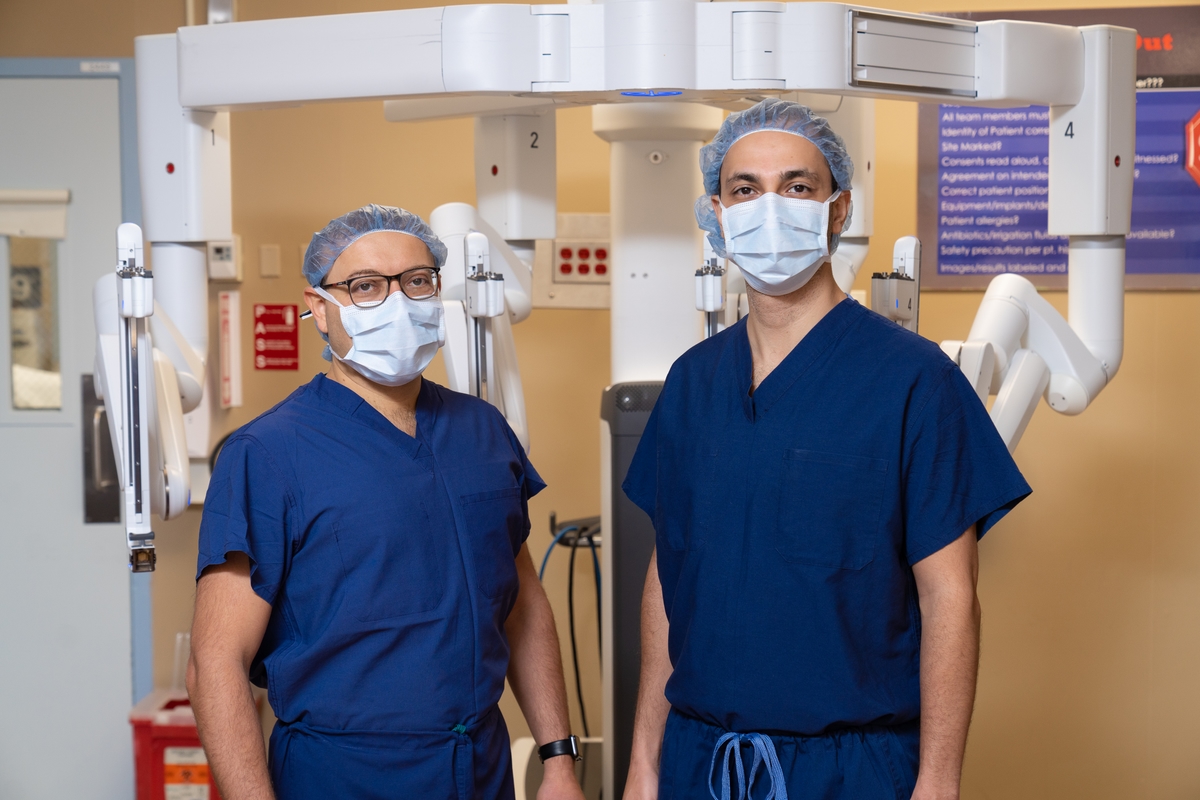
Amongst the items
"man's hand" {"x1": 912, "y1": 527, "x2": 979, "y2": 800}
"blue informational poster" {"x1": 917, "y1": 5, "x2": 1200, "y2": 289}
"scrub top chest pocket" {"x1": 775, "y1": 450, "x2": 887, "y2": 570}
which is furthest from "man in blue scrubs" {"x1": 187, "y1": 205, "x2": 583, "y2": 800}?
"blue informational poster" {"x1": 917, "y1": 5, "x2": 1200, "y2": 289}

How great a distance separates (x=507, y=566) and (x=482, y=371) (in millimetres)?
445

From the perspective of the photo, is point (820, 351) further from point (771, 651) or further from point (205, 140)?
point (205, 140)

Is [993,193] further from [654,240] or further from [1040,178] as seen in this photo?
[654,240]

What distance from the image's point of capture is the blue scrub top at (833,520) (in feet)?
4.08

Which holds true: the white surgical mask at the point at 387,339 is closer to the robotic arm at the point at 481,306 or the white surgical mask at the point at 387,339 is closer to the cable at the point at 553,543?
the robotic arm at the point at 481,306

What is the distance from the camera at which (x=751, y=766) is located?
4.23 feet

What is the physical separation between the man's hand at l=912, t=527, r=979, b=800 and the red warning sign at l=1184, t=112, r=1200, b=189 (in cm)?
211

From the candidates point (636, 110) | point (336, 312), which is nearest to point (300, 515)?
point (336, 312)

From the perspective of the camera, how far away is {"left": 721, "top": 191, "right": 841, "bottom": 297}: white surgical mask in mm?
1295

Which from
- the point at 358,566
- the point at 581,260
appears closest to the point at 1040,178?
the point at 581,260

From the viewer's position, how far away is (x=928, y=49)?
1741mm

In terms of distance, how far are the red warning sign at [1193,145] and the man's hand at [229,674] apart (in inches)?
102

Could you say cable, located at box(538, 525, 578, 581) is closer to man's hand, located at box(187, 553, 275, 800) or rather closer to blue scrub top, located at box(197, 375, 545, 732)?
blue scrub top, located at box(197, 375, 545, 732)

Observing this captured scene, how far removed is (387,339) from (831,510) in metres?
0.61
